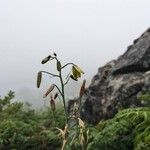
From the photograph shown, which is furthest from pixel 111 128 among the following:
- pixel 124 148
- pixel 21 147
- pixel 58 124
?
pixel 58 124

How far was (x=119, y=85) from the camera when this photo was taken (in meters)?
10.1

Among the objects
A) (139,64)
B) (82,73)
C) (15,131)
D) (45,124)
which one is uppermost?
(139,64)

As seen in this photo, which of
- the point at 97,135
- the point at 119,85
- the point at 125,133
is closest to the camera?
the point at 97,135

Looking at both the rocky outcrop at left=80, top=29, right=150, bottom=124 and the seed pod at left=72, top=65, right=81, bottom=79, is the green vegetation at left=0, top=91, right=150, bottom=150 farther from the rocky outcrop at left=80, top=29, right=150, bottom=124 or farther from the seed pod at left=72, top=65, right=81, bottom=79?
the seed pod at left=72, top=65, right=81, bottom=79

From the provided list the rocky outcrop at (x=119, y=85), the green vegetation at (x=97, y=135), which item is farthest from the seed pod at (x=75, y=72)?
the rocky outcrop at (x=119, y=85)

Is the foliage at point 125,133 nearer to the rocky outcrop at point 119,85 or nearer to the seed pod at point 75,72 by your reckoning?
the rocky outcrop at point 119,85

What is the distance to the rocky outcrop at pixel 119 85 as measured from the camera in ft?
32.0

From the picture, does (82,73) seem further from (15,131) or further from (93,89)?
(93,89)

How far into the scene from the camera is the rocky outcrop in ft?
32.0

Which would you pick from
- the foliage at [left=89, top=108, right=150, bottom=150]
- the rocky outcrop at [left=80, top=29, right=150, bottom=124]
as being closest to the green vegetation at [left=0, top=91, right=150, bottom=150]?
the foliage at [left=89, top=108, right=150, bottom=150]

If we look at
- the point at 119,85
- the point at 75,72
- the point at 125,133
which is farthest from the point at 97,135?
the point at 75,72

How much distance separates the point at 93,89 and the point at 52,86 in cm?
750

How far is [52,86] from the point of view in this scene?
3469mm

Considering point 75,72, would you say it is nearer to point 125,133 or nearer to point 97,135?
point 97,135
